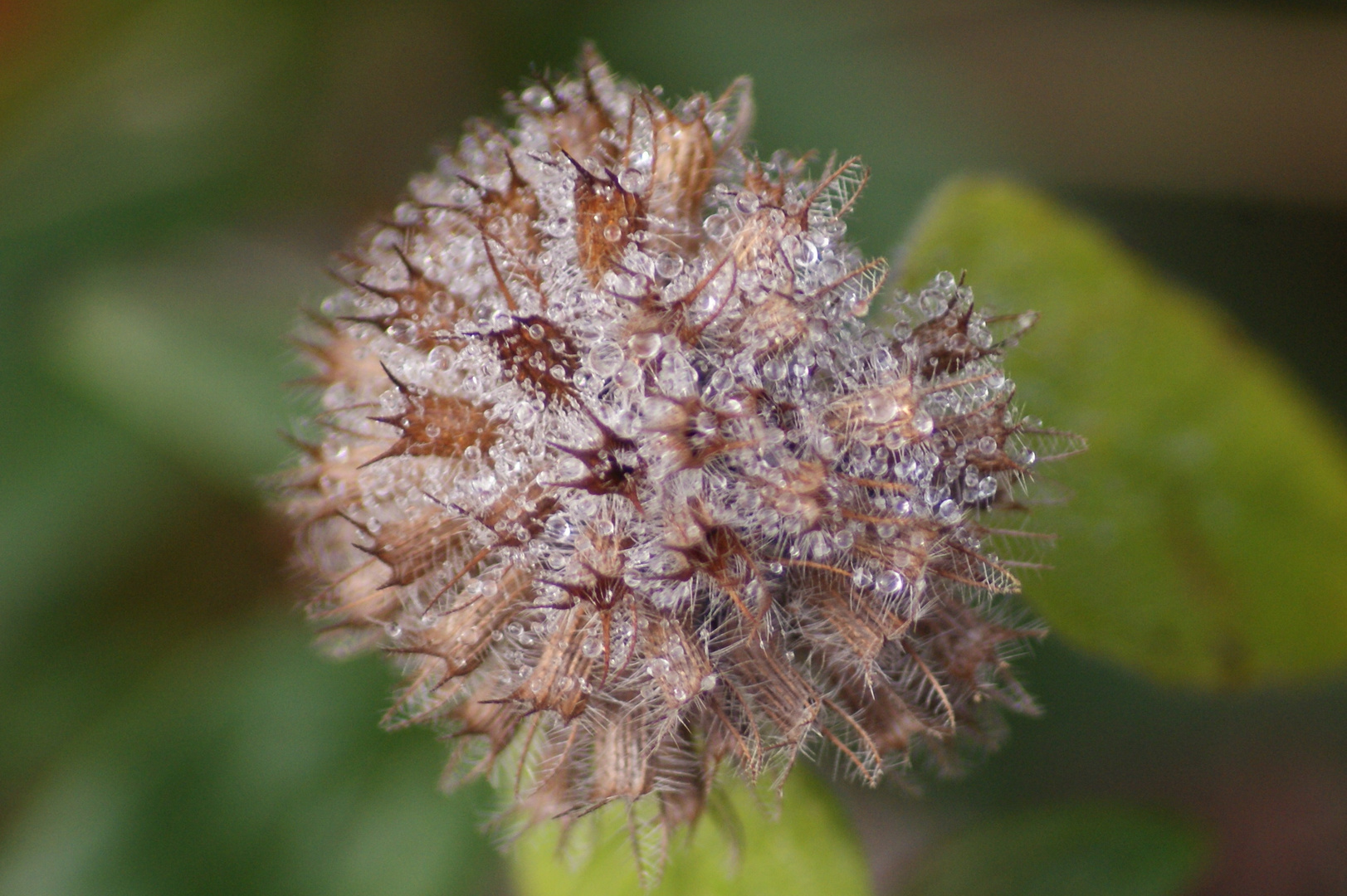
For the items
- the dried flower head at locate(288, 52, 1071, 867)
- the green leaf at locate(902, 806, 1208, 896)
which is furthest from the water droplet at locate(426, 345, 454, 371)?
the green leaf at locate(902, 806, 1208, 896)

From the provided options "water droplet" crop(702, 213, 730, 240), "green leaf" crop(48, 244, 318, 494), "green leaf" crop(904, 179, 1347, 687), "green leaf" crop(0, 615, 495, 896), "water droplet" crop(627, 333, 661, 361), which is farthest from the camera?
"green leaf" crop(48, 244, 318, 494)

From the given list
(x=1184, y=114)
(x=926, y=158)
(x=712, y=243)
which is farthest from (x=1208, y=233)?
(x=712, y=243)

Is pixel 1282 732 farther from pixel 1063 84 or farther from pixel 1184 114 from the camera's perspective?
pixel 1063 84

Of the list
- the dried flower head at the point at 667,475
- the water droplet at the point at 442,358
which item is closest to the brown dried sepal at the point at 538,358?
the dried flower head at the point at 667,475

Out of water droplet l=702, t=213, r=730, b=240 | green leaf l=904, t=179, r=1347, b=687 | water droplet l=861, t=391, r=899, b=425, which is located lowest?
water droplet l=861, t=391, r=899, b=425

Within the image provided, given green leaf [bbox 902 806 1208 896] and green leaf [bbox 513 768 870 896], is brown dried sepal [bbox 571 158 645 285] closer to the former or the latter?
green leaf [bbox 513 768 870 896]

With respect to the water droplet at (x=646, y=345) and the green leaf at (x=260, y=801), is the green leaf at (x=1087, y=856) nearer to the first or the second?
the green leaf at (x=260, y=801)

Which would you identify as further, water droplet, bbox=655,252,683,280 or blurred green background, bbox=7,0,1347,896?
blurred green background, bbox=7,0,1347,896

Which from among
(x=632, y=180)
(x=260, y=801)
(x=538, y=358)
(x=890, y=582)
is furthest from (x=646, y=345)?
(x=260, y=801)

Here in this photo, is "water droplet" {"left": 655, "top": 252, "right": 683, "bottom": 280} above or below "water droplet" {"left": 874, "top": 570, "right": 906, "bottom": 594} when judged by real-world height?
above
